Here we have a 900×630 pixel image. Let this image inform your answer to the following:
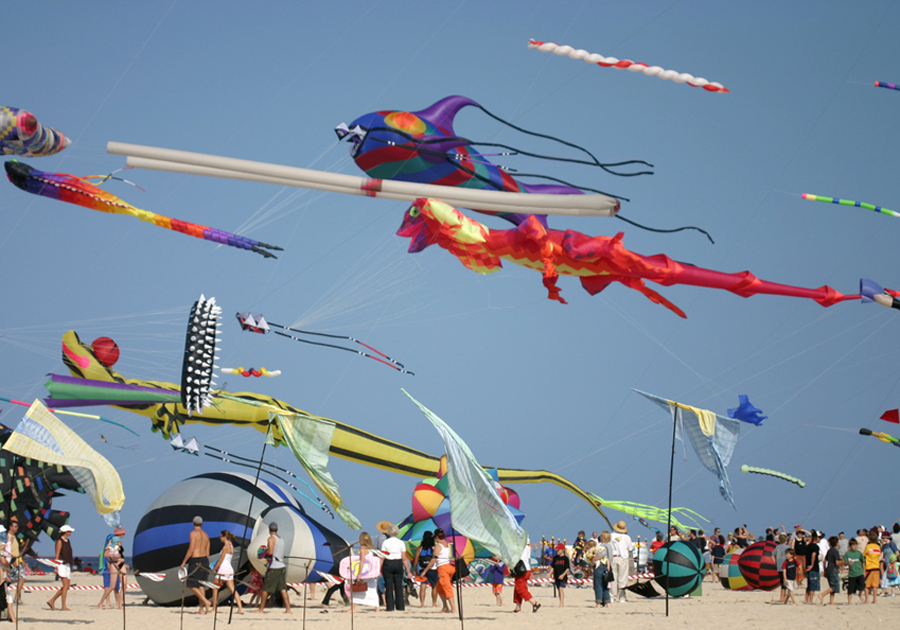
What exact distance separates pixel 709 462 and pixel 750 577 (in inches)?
141

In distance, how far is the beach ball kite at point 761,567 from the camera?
17578mm

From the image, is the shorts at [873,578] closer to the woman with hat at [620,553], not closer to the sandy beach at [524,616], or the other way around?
the sandy beach at [524,616]

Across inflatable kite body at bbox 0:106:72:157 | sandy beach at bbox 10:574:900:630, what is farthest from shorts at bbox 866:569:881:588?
inflatable kite body at bbox 0:106:72:157

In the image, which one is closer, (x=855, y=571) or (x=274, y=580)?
(x=274, y=580)

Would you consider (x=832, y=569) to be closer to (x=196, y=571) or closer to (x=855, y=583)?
(x=855, y=583)

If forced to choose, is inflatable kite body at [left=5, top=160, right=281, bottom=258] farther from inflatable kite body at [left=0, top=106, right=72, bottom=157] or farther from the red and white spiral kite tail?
the red and white spiral kite tail

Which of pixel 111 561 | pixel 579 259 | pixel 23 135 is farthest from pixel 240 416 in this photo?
pixel 579 259

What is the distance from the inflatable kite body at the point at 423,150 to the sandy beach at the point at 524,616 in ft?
20.2

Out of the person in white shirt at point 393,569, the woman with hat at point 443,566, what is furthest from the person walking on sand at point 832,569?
the person in white shirt at point 393,569

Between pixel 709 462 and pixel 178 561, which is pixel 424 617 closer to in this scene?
pixel 178 561

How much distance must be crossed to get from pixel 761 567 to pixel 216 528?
31.9 feet

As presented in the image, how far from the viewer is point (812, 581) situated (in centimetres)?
1653

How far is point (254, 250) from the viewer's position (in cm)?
1559

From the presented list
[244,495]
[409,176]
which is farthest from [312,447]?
[409,176]
